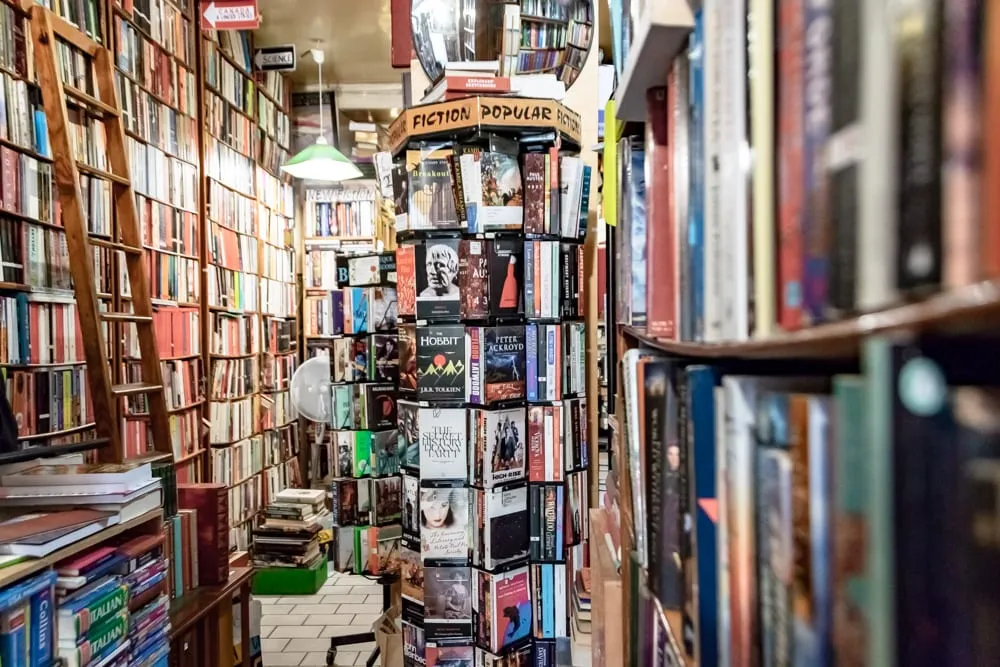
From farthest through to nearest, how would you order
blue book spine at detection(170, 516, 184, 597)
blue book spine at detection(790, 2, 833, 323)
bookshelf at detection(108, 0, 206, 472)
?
bookshelf at detection(108, 0, 206, 472) < blue book spine at detection(170, 516, 184, 597) < blue book spine at detection(790, 2, 833, 323)

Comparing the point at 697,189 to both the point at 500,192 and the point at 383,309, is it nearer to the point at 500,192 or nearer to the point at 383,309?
the point at 500,192

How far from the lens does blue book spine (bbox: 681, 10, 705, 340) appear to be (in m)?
0.56

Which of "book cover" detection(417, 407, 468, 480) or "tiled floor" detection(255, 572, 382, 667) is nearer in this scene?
"book cover" detection(417, 407, 468, 480)

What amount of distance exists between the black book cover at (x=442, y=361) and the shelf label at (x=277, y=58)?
3.36 meters

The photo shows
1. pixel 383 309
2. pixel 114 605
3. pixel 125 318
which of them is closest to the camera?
pixel 114 605

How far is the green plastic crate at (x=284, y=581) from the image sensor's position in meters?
3.95

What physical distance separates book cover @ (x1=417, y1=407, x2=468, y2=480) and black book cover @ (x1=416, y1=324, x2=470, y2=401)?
6 centimetres

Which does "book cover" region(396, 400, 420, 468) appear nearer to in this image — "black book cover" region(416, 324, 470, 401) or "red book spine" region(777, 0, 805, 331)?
"black book cover" region(416, 324, 470, 401)

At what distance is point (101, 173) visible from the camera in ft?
6.93

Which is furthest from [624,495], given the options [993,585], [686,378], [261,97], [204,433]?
[261,97]

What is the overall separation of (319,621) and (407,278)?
88.1 inches

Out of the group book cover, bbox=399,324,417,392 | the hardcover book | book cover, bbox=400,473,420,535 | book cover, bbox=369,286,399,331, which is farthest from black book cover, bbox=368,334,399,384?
the hardcover book

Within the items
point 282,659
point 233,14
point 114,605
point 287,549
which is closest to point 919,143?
point 114,605

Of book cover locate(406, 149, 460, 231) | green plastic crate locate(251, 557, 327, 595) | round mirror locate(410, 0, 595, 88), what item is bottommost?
green plastic crate locate(251, 557, 327, 595)
